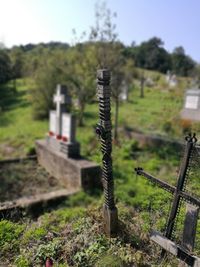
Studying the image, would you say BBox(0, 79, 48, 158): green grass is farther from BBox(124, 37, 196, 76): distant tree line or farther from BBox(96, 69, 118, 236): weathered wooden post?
BBox(124, 37, 196, 76): distant tree line

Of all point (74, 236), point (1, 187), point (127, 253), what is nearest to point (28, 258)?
point (74, 236)

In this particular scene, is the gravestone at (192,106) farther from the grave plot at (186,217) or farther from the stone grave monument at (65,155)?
the grave plot at (186,217)

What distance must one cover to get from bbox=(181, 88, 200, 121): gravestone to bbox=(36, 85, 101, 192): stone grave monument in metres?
5.42

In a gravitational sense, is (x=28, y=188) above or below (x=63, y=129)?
below

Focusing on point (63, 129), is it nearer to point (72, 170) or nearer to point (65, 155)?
point (65, 155)

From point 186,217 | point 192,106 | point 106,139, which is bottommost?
point 186,217

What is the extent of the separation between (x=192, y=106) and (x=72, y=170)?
6.58 meters

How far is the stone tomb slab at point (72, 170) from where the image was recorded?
26.0 ft

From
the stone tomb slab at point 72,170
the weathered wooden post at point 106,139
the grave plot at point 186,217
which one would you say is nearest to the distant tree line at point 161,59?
the stone tomb slab at point 72,170

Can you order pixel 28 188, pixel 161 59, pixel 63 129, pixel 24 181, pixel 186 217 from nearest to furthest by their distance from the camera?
1. pixel 186 217
2. pixel 28 188
3. pixel 24 181
4. pixel 63 129
5. pixel 161 59

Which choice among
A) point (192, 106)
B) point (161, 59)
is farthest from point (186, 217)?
point (161, 59)

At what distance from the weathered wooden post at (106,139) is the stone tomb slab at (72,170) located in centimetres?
443

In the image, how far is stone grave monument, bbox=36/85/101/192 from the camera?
8023 millimetres

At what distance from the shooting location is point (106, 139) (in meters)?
3.35
